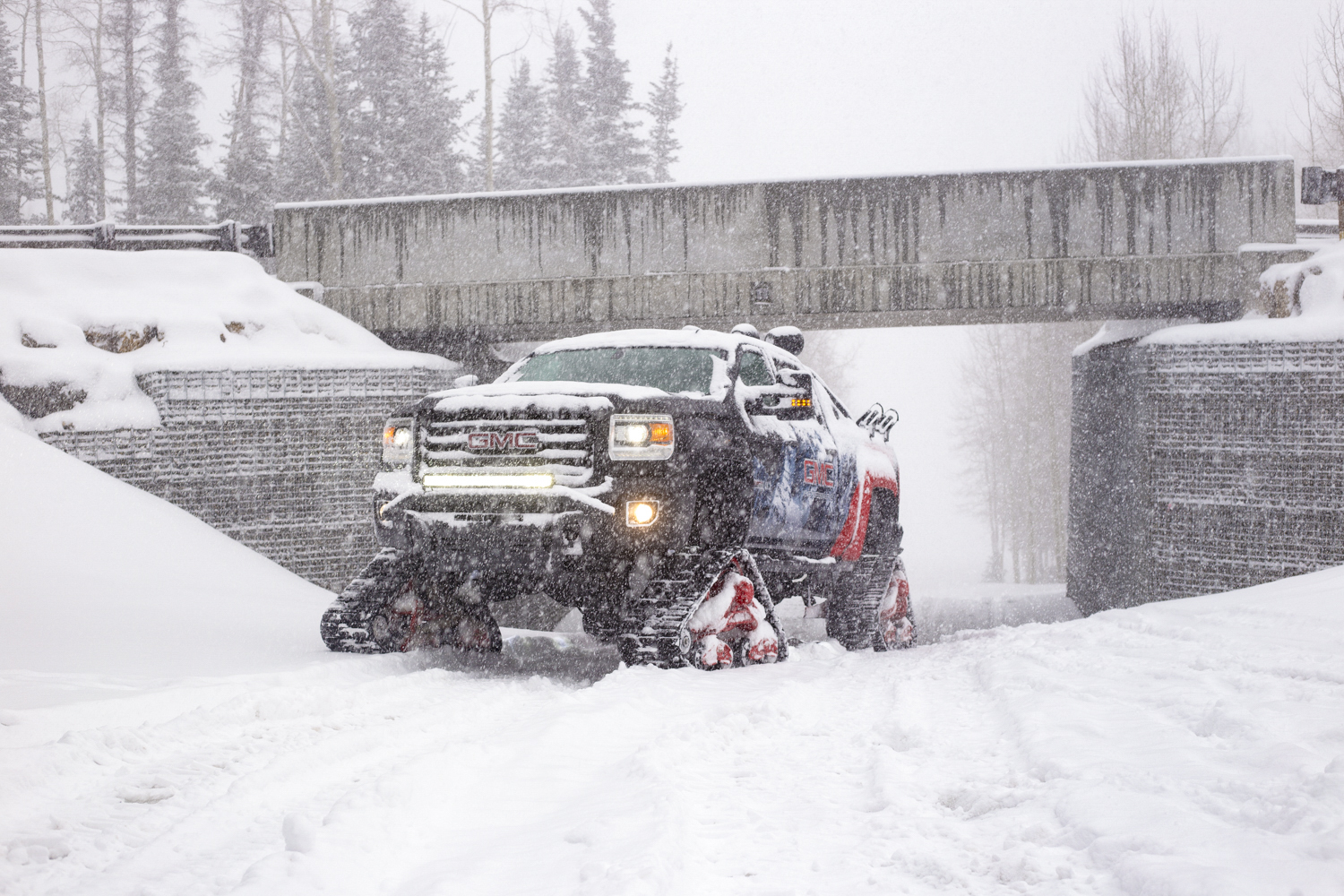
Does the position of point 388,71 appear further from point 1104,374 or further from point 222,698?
point 222,698

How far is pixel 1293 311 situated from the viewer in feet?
48.3

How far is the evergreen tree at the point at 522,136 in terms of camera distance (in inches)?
1759

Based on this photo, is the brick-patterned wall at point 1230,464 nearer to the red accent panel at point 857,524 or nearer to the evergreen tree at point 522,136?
the red accent panel at point 857,524

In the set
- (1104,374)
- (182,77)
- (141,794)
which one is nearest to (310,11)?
(182,77)

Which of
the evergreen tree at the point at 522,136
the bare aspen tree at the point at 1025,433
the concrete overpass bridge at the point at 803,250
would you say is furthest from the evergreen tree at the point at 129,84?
the bare aspen tree at the point at 1025,433

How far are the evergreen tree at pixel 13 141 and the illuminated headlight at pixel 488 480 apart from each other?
18662 mm

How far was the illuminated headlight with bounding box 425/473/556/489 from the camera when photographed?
620cm

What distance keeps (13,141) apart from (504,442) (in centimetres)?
3009

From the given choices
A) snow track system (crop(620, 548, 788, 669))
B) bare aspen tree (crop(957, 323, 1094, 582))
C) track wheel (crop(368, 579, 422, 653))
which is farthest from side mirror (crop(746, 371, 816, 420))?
bare aspen tree (crop(957, 323, 1094, 582))

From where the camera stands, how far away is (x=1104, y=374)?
1816 centimetres

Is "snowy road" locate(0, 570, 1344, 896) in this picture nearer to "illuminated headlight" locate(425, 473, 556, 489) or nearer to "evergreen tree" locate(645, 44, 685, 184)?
"illuminated headlight" locate(425, 473, 556, 489)

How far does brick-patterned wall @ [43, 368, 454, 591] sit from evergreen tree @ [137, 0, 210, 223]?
21.9 m

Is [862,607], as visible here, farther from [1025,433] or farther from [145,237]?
[1025,433]

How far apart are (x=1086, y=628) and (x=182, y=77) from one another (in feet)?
98.7
